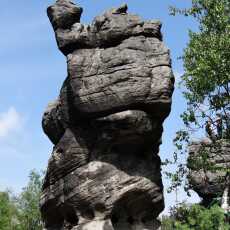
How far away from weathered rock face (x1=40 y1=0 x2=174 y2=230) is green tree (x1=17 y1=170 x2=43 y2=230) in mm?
32752

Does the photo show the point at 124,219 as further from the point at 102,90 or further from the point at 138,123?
the point at 102,90

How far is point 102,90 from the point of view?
53.5 feet

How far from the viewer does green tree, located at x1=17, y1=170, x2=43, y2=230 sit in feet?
163

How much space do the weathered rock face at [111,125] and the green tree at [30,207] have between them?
32.8 m

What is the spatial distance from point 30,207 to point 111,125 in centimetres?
3648

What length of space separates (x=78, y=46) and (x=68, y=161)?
408 centimetres

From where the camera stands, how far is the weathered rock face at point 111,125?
1619 centimetres

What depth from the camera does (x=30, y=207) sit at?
50500mm

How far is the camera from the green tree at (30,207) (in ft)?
163

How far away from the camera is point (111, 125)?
53.0 feet

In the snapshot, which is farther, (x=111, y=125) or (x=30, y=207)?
(x=30, y=207)

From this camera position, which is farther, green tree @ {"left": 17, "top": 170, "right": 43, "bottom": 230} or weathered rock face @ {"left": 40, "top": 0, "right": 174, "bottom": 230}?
green tree @ {"left": 17, "top": 170, "right": 43, "bottom": 230}

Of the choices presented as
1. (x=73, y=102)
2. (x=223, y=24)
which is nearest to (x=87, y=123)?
(x=73, y=102)

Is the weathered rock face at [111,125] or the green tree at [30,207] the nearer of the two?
the weathered rock face at [111,125]
